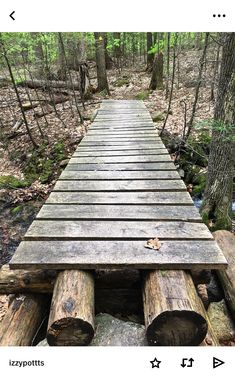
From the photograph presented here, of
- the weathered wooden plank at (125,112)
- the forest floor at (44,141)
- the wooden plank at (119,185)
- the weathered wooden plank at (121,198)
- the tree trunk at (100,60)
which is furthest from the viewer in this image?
the tree trunk at (100,60)

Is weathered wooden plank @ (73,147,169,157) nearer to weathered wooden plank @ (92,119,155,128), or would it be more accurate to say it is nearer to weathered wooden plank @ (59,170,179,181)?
weathered wooden plank @ (59,170,179,181)

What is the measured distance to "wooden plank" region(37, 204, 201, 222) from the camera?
315cm

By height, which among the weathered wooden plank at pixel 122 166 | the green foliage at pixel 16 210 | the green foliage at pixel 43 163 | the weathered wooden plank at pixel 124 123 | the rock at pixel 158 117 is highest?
the weathered wooden plank at pixel 124 123

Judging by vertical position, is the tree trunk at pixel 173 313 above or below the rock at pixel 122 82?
below

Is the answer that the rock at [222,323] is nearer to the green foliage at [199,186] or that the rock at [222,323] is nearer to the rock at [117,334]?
the rock at [117,334]

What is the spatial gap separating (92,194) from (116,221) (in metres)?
0.82

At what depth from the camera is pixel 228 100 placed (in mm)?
4320

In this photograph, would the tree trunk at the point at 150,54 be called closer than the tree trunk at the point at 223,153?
No

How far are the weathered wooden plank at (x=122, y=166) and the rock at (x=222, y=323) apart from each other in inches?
87.1

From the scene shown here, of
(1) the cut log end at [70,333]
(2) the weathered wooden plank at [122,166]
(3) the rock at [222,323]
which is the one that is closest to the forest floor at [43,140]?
(2) the weathered wooden plank at [122,166]

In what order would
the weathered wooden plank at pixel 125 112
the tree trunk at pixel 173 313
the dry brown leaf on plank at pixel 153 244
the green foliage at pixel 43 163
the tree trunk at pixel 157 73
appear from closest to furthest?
the tree trunk at pixel 173 313, the dry brown leaf on plank at pixel 153 244, the green foliage at pixel 43 163, the weathered wooden plank at pixel 125 112, the tree trunk at pixel 157 73

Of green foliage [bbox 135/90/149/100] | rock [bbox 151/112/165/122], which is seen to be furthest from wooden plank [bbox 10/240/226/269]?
green foliage [bbox 135/90/149/100]

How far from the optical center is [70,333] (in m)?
2.16

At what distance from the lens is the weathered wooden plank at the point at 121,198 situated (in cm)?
352
